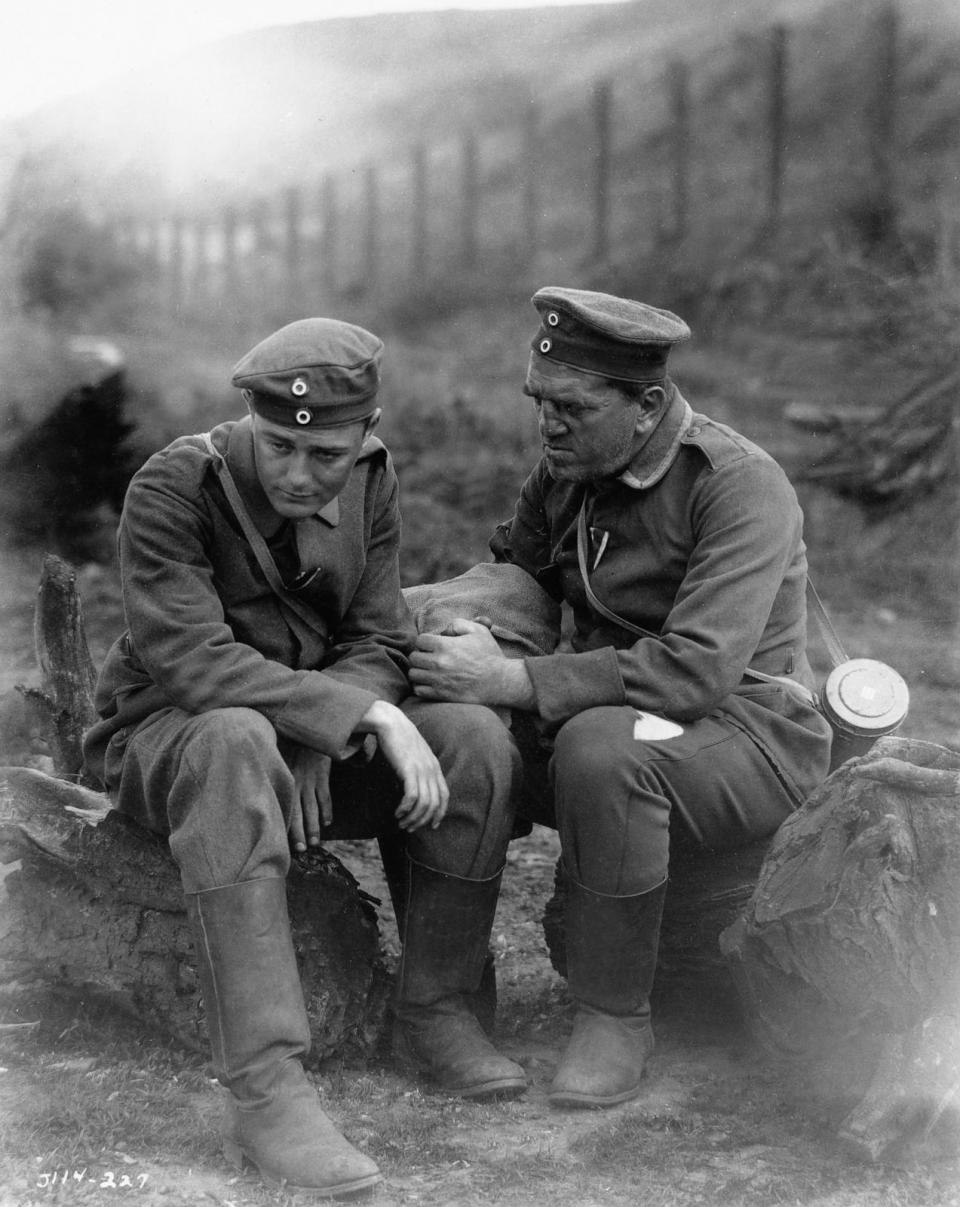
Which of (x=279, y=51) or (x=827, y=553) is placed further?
(x=827, y=553)

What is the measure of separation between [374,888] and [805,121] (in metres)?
5.24

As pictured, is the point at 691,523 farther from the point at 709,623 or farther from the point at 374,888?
the point at 374,888

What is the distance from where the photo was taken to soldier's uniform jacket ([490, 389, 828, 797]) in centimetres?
332

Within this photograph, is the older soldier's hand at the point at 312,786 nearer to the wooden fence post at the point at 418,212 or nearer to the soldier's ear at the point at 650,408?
the soldier's ear at the point at 650,408

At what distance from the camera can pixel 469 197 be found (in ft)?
25.5

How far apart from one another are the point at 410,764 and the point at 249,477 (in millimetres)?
773

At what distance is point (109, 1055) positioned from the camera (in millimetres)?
3328

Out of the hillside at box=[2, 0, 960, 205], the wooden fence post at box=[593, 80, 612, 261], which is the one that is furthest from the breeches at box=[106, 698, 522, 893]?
the wooden fence post at box=[593, 80, 612, 261]

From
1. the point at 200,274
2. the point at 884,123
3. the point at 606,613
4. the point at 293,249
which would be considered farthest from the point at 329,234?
the point at 606,613

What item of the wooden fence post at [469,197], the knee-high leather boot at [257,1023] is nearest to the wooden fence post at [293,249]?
the wooden fence post at [469,197]

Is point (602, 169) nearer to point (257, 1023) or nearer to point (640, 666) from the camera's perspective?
point (640, 666)

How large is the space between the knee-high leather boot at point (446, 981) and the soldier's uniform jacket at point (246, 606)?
457 mm

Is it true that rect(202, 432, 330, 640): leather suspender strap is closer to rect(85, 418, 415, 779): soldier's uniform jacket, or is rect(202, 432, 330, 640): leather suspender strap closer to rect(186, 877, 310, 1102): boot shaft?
rect(85, 418, 415, 779): soldier's uniform jacket

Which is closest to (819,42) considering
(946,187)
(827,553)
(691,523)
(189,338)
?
(946,187)
